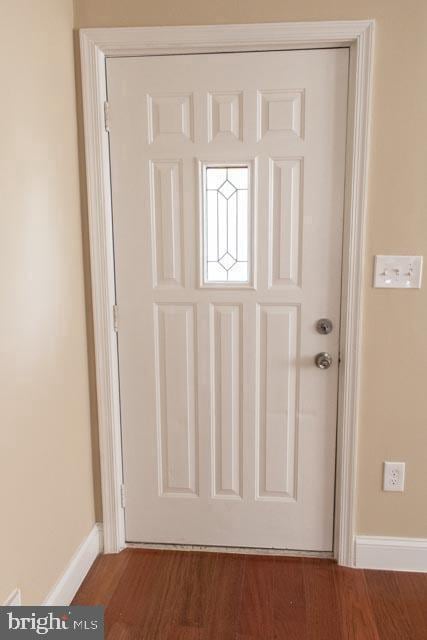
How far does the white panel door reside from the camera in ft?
6.84

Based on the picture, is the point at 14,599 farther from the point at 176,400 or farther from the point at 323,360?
the point at 323,360

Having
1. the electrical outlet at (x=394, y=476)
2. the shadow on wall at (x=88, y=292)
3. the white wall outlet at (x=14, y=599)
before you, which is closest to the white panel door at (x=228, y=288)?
the shadow on wall at (x=88, y=292)

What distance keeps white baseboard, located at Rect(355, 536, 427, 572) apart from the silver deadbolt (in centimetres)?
87

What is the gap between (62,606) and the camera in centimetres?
192

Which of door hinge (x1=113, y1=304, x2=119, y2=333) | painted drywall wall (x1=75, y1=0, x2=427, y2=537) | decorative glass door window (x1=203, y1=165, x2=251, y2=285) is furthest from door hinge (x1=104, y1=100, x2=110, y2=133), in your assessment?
door hinge (x1=113, y1=304, x2=119, y2=333)

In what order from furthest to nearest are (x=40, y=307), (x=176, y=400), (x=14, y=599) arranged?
(x=176, y=400) → (x=40, y=307) → (x=14, y=599)

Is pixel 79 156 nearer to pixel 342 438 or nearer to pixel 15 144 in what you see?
pixel 15 144

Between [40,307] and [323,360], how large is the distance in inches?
42.9

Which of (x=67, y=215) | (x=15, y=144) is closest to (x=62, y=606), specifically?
(x=67, y=215)

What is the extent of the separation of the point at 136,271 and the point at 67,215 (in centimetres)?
35

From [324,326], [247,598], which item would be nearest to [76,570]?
[247,598]

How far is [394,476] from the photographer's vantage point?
221 centimetres

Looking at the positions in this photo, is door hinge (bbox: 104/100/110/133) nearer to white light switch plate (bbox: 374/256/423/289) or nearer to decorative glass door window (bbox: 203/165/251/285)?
decorative glass door window (bbox: 203/165/251/285)

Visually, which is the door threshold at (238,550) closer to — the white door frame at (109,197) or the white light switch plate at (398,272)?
the white door frame at (109,197)
